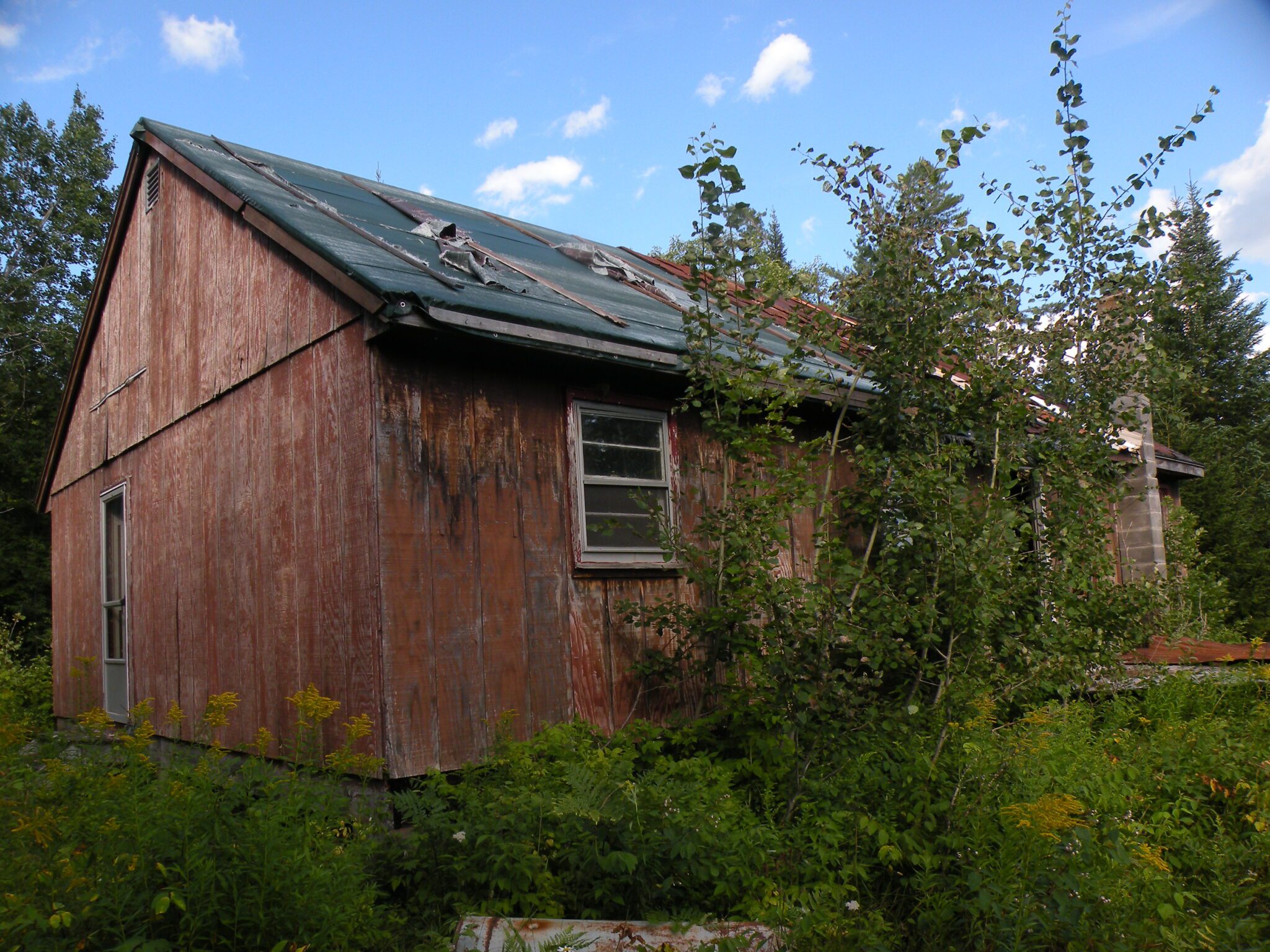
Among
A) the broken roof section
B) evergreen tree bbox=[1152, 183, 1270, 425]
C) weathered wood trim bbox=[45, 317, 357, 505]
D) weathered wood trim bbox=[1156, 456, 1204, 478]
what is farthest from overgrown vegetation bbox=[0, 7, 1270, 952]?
evergreen tree bbox=[1152, 183, 1270, 425]

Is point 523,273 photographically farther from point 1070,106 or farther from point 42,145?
point 42,145

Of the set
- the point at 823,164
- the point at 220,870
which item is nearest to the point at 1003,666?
the point at 823,164

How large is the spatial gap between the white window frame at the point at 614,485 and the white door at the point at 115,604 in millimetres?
5342

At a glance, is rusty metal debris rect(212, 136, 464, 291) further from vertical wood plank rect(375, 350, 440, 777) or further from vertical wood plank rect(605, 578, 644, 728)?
vertical wood plank rect(605, 578, 644, 728)

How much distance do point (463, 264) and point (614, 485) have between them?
194 centimetres

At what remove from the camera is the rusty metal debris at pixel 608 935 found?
3680mm

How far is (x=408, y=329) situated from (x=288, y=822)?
9.50 ft

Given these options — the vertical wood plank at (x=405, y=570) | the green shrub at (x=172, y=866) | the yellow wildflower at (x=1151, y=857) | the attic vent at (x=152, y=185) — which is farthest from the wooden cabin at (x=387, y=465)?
the yellow wildflower at (x=1151, y=857)

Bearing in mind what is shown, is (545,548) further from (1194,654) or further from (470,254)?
(1194,654)

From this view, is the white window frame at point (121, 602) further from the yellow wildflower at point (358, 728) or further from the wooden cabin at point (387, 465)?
the yellow wildflower at point (358, 728)

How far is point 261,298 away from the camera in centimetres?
714

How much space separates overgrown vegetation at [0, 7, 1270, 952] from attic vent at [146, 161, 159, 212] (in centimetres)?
539

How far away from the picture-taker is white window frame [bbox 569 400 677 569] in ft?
21.2

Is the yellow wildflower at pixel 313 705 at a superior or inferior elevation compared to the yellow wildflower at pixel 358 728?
superior
